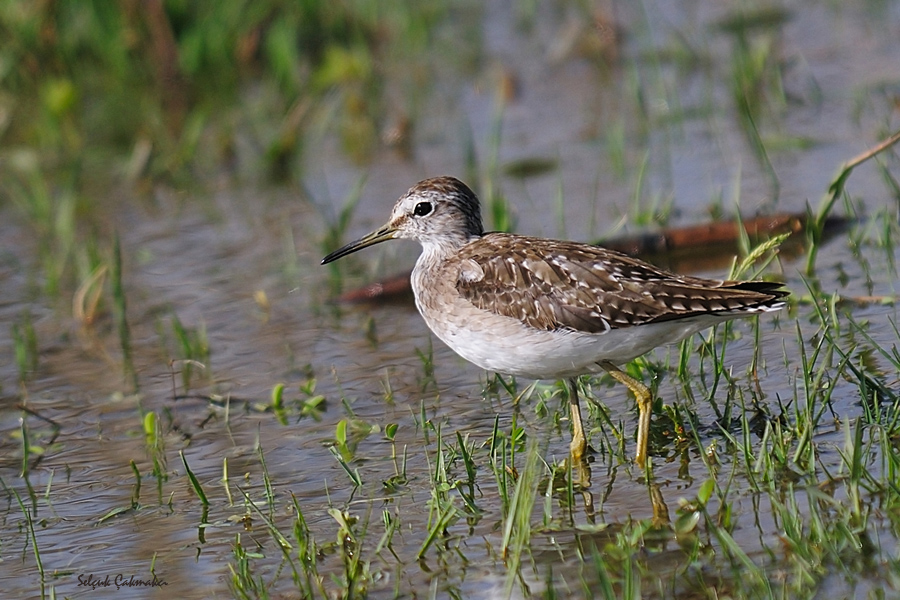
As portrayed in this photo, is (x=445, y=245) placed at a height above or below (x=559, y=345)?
above

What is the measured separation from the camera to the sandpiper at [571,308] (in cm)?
588

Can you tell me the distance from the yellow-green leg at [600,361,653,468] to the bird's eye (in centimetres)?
155

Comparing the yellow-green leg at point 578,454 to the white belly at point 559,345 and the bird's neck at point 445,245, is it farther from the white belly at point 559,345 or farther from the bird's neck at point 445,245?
the bird's neck at point 445,245

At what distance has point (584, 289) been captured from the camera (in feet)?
20.1

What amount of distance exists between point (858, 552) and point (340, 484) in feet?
8.16

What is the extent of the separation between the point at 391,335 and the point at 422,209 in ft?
4.18

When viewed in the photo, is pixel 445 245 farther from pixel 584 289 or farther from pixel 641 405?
pixel 641 405

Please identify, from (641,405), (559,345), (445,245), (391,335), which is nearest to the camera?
(559,345)

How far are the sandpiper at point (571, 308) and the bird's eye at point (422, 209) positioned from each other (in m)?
0.57

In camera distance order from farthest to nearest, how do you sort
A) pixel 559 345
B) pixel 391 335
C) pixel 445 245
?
pixel 391 335 → pixel 445 245 → pixel 559 345

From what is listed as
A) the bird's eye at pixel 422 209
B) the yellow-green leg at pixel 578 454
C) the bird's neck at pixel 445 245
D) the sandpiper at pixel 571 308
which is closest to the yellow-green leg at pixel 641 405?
the sandpiper at pixel 571 308

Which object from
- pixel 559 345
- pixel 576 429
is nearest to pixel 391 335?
pixel 576 429

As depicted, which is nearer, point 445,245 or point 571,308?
point 571,308

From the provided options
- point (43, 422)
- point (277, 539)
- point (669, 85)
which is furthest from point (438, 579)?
point (669, 85)
